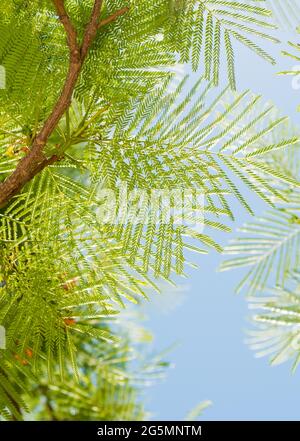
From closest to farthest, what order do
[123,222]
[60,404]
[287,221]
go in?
[123,222], [287,221], [60,404]

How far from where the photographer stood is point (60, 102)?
336mm

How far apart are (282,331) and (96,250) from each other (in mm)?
210

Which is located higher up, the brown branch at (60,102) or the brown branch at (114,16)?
the brown branch at (114,16)

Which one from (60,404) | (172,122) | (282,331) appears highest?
(172,122)

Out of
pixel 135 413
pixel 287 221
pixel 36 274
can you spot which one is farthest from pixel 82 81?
pixel 135 413

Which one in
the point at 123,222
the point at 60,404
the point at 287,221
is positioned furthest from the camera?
the point at 60,404

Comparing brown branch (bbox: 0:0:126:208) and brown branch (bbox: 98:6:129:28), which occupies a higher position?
brown branch (bbox: 98:6:129:28)

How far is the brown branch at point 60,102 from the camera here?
336 mm

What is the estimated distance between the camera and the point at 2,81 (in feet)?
1.28

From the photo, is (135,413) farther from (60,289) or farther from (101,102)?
(101,102)

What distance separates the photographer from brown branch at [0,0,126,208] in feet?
1.10

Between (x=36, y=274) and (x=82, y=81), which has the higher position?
(x=82, y=81)

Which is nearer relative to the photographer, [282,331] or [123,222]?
[123,222]

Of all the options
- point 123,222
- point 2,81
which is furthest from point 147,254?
point 2,81
